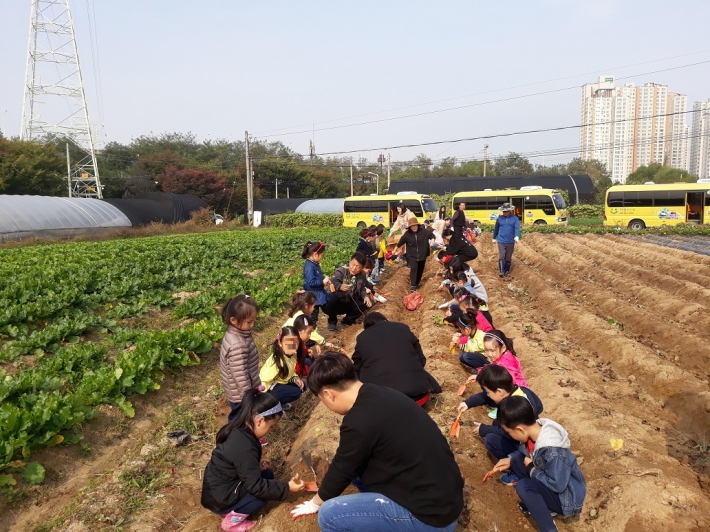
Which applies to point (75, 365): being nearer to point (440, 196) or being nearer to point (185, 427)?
point (185, 427)

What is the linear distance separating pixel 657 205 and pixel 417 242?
22681 mm

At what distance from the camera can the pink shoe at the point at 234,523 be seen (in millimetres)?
4016

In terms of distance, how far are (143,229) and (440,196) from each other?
24.8 meters

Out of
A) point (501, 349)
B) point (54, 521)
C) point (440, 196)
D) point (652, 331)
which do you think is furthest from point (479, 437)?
point (440, 196)

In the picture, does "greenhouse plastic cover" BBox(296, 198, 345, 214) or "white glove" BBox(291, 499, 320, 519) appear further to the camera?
"greenhouse plastic cover" BBox(296, 198, 345, 214)

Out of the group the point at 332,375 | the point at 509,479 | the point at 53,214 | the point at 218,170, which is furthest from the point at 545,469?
the point at 218,170

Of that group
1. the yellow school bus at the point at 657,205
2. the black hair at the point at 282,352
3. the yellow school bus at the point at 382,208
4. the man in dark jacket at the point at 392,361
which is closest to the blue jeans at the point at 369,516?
the man in dark jacket at the point at 392,361

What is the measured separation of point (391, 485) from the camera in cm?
307

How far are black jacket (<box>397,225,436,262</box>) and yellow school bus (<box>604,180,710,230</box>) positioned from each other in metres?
22.2

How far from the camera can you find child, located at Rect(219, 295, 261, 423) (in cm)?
516

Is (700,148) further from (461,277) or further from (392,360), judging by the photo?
(392,360)

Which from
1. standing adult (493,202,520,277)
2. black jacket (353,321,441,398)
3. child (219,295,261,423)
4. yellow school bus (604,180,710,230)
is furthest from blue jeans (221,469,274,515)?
yellow school bus (604,180,710,230)

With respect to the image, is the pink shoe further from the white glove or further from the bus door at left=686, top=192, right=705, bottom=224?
the bus door at left=686, top=192, right=705, bottom=224

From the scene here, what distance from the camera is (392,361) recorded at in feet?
16.8
